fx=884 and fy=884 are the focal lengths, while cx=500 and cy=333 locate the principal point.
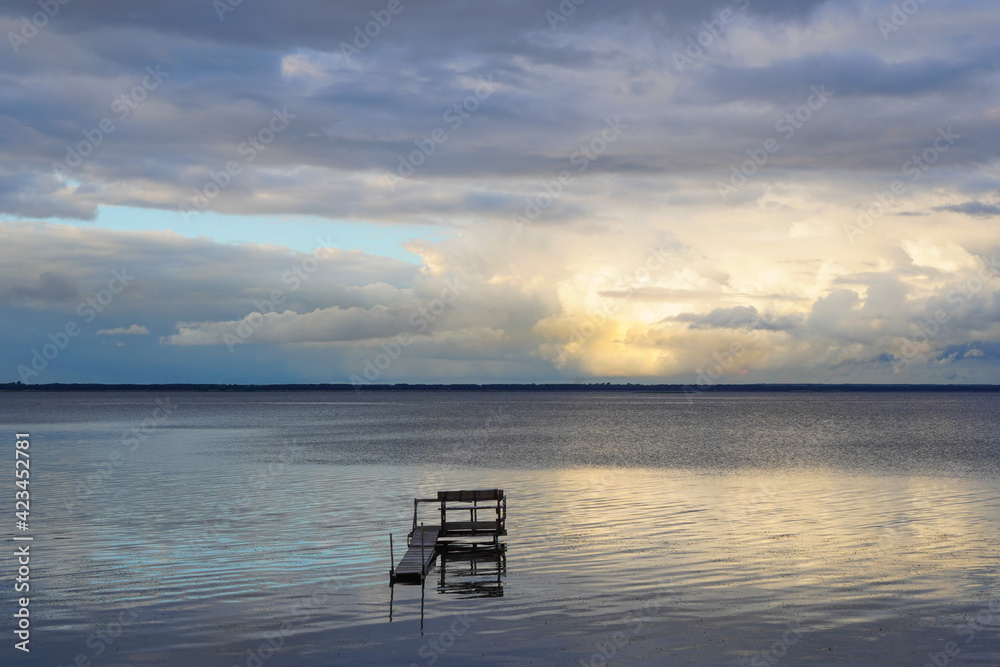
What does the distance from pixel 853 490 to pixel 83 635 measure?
→ 120ft

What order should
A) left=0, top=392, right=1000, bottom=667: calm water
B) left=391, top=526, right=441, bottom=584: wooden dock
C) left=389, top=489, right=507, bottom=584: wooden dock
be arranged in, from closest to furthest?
left=0, top=392, right=1000, bottom=667: calm water
left=391, top=526, right=441, bottom=584: wooden dock
left=389, top=489, right=507, bottom=584: wooden dock

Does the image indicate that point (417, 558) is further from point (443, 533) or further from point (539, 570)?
point (443, 533)

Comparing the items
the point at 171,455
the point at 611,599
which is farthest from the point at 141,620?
the point at 171,455

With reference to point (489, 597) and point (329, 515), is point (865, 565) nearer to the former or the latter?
point (489, 597)

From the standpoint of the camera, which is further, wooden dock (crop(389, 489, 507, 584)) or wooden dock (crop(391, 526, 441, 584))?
wooden dock (crop(389, 489, 507, 584))

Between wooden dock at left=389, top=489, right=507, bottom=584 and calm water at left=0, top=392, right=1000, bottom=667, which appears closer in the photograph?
calm water at left=0, top=392, right=1000, bottom=667

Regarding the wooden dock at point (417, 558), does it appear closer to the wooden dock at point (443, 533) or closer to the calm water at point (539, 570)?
the wooden dock at point (443, 533)

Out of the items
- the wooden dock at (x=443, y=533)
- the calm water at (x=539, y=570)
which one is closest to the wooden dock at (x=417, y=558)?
the wooden dock at (x=443, y=533)

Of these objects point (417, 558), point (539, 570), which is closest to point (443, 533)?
point (417, 558)

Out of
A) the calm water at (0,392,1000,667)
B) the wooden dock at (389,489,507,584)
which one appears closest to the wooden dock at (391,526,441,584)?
the wooden dock at (389,489,507,584)

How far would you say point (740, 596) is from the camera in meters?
21.5

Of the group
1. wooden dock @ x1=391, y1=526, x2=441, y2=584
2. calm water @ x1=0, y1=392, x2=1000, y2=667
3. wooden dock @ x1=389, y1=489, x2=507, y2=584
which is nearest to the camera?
calm water @ x1=0, y1=392, x2=1000, y2=667

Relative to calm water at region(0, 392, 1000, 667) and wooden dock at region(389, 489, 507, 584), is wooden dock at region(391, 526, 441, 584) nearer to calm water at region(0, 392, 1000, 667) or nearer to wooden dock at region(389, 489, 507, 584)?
wooden dock at region(389, 489, 507, 584)

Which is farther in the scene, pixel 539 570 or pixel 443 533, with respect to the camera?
pixel 443 533
